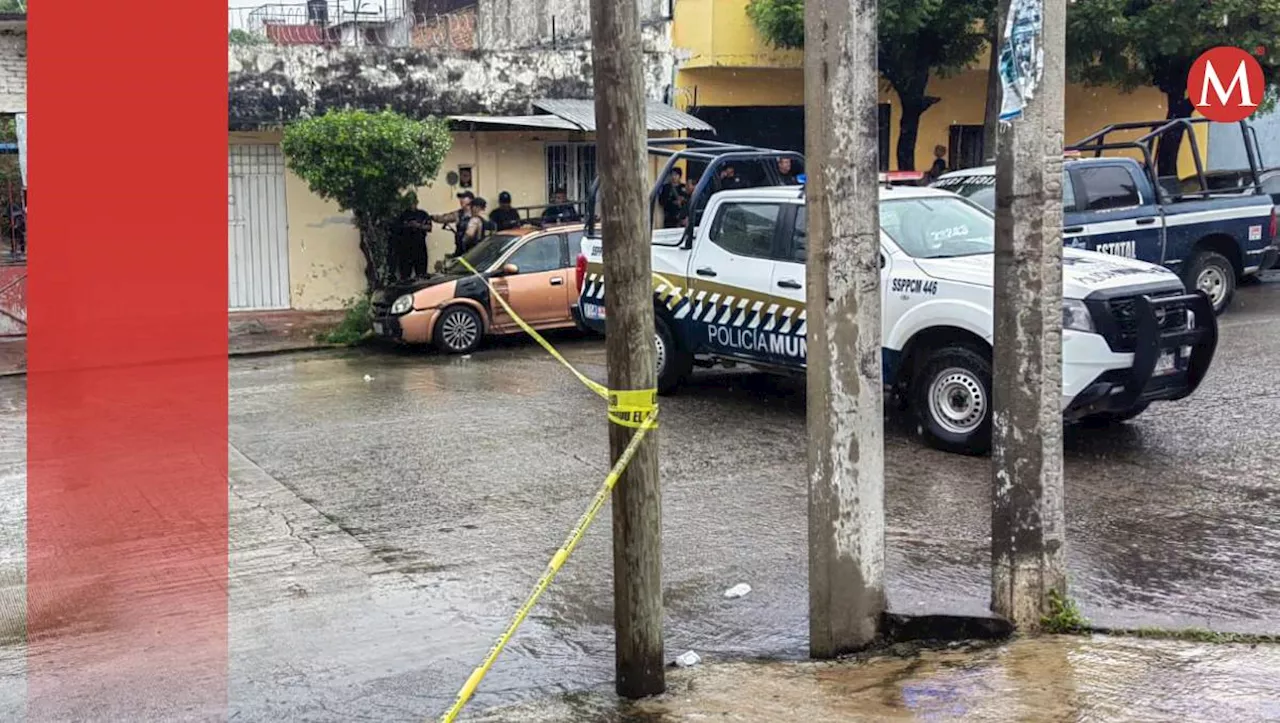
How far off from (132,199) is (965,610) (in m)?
15.8

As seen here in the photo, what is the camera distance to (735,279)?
1145 cm

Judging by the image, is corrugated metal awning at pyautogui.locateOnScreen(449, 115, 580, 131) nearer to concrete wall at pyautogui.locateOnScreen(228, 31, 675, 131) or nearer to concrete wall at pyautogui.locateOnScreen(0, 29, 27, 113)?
concrete wall at pyautogui.locateOnScreen(228, 31, 675, 131)

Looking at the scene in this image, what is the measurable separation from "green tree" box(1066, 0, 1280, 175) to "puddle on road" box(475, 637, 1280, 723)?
16.2 meters

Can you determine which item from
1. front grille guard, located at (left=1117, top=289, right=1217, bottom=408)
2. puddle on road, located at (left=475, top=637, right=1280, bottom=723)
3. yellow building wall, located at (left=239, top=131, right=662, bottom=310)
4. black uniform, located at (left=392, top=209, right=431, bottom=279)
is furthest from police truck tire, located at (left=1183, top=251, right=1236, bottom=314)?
puddle on road, located at (left=475, top=637, right=1280, bottom=723)

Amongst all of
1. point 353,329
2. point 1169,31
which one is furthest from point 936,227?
point 1169,31

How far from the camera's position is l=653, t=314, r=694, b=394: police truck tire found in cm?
1230

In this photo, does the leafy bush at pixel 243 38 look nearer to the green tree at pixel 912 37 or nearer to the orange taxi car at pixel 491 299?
the orange taxi car at pixel 491 299

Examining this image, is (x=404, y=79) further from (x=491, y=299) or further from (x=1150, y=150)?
(x=1150, y=150)

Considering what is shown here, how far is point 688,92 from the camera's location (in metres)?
22.9

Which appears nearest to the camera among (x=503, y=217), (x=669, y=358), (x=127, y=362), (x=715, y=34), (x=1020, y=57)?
(x=1020, y=57)

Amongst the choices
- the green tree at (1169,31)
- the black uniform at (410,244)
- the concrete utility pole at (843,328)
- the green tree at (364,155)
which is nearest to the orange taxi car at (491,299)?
the green tree at (364,155)

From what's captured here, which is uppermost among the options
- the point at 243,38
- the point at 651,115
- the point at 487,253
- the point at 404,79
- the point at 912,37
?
the point at 912,37

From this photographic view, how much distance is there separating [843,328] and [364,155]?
1251cm

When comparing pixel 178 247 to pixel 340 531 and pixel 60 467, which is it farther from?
pixel 340 531
